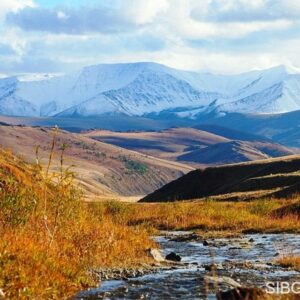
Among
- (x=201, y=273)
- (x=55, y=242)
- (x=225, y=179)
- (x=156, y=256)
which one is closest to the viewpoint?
(x=55, y=242)

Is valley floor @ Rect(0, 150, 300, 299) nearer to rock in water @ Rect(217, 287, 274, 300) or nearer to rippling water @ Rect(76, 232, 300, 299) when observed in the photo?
rippling water @ Rect(76, 232, 300, 299)

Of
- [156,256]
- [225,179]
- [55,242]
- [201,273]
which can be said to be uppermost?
[55,242]

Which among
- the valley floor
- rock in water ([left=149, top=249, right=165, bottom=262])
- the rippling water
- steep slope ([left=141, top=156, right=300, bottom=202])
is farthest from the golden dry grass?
steep slope ([left=141, top=156, right=300, bottom=202])

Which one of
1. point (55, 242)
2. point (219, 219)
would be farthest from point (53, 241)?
point (219, 219)

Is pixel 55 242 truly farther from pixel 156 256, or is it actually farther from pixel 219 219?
pixel 219 219

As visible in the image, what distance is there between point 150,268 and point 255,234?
57.2ft

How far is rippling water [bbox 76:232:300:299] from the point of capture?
2044 centimetres

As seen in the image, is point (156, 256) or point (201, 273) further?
point (156, 256)

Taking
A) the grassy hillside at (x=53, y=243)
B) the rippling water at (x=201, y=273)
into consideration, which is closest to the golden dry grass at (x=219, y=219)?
the rippling water at (x=201, y=273)

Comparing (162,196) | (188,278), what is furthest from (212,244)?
(162,196)

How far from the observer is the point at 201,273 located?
24344 millimetres

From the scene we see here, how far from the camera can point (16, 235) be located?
22266mm

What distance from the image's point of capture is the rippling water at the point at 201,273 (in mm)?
20438

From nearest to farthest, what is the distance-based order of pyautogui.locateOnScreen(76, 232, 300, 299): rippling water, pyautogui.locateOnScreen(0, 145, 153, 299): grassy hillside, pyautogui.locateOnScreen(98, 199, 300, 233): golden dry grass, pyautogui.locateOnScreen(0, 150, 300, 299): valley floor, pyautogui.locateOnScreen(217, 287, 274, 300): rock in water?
pyautogui.locateOnScreen(217, 287, 274, 300): rock in water
pyautogui.locateOnScreen(0, 145, 153, 299): grassy hillside
pyautogui.locateOnScreen(0, 150, 300, 299): valley floor
pyautogui.locateOnScreen(76, 232, 300, 299): rippling water
pyautogui.locateOnScreen(98, 199, 300, 233): golden dry grass
